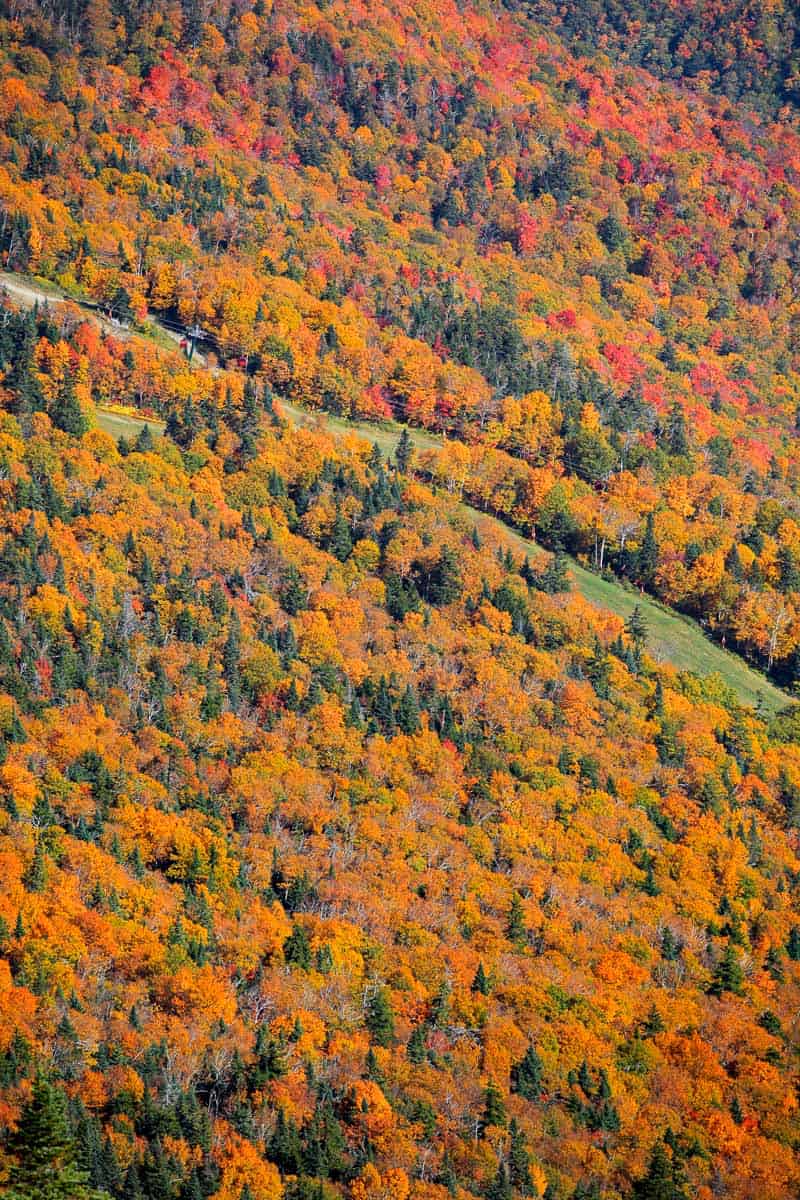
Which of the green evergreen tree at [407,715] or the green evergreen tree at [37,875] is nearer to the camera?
the green evergreen tree at [37,875]

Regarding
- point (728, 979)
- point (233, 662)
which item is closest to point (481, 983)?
point (728, 979)

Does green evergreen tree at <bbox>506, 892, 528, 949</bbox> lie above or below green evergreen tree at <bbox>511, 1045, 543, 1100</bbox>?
above

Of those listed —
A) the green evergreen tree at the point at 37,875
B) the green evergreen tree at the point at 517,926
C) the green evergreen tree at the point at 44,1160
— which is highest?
the green evergreen tree at the point at 44,1160

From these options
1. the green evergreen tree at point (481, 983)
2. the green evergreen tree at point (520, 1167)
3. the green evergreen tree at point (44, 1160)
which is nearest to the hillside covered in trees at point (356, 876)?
the green evergreen tree at point (520, 1167)

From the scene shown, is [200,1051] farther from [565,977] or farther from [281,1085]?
[565,977]

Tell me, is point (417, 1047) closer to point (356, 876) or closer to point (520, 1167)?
point (520, 1167)

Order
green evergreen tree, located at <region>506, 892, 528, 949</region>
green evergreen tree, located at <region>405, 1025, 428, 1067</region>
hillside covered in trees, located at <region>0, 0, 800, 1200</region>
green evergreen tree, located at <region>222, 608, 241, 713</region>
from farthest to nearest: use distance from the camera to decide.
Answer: green evergreen tree, located at <region>222, 608, 241, 713</region>
green evergreen tree, located at <region>506, 892, 528, 949</region>
green evergreen tree, located at <region>405, 1025, 428, 1067</region>
hillside covered in trees, located at <region>0, 0, 800, 1200</region>

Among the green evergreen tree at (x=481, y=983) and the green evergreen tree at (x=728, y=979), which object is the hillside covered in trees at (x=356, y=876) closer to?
the green evergreen tree at (x=728, y=979)

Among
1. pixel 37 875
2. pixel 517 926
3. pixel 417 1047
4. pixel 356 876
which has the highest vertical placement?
pixel 517 926

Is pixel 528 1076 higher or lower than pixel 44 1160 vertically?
lower

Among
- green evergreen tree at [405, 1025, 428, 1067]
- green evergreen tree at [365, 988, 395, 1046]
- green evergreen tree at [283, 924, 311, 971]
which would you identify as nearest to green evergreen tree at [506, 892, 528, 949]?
green evergreen tree at [405, 1025, 428, 1067]

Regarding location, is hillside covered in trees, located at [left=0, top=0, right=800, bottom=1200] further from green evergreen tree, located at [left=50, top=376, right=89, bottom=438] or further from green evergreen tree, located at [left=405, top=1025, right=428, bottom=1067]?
green evergreen tree, located at [left=50, top=376, right=89, bottom=438]
